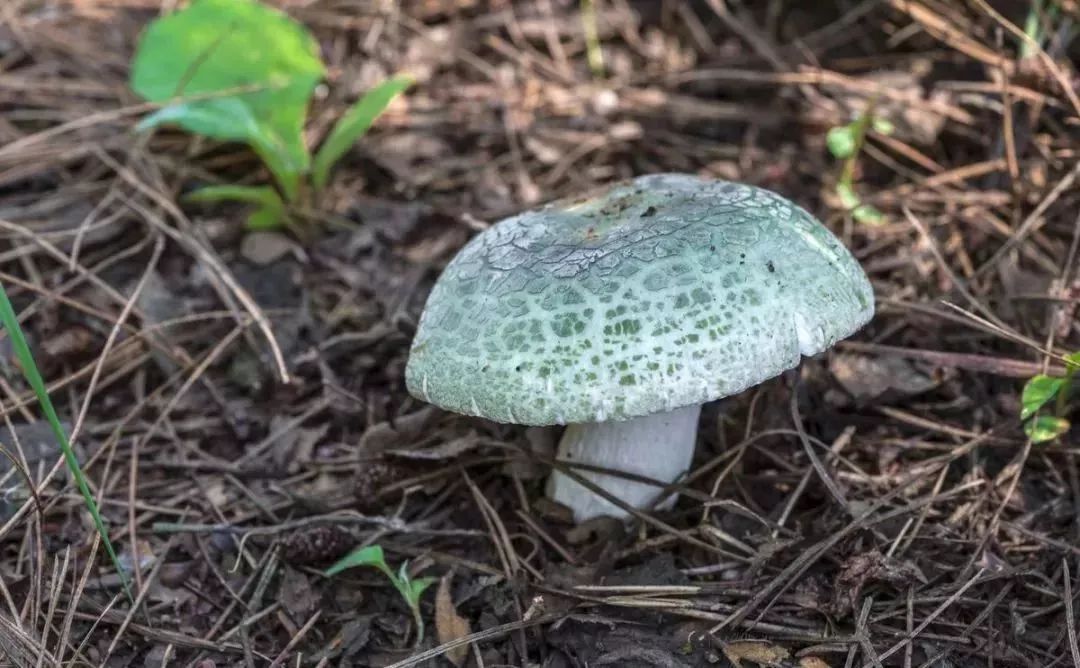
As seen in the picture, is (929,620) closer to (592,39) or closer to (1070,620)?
(1070,620)

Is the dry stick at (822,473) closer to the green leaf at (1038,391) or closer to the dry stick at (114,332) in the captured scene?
the green leaf at (1038,391)

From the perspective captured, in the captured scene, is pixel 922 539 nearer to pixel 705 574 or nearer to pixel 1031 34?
pixel 705 574

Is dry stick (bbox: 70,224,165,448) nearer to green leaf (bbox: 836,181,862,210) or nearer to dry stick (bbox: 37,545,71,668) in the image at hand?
dry stick (bbox: 37,545,71,668)

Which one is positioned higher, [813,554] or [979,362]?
[979,362]

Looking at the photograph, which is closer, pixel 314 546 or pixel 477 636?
pixel 477 636

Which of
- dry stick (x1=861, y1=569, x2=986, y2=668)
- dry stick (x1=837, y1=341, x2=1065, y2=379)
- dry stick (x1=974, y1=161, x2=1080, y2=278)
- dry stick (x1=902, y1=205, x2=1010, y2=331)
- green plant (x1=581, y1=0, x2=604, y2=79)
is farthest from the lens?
green plant (x1=581, y1=0, x2=604, y2=79)

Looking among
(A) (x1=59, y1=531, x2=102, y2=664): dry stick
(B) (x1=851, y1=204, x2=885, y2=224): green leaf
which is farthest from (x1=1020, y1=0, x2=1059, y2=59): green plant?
(A) (x1=59, y1=531, x2=102, y2=664): dry stick

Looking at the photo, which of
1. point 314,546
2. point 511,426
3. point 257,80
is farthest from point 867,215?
point 257,80
